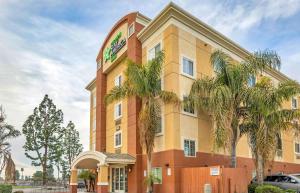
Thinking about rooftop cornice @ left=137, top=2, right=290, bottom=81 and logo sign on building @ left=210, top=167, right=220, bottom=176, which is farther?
rooftop cornice @ left=137, top=2, right=290, bottom=81

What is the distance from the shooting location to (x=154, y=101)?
77.5ft

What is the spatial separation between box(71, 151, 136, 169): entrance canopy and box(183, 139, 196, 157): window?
15.1ft

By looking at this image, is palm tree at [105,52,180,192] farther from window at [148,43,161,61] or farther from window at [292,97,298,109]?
window at [292,97,298,109]

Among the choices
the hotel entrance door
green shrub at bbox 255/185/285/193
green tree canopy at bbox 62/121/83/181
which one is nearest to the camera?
green shrub at bbox 255/185/285/193

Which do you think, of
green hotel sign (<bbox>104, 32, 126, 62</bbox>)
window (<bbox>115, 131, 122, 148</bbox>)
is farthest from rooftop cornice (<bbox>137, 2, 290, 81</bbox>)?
window (<bbox>115, 131, 122, 148</bbox>)

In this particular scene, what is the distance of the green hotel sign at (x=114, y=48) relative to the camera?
3258 centimetres

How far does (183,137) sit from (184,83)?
13.9 feet

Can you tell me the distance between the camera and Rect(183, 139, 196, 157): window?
24.7m

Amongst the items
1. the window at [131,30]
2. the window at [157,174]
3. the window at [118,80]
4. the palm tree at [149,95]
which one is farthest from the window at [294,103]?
the window at [157,174]

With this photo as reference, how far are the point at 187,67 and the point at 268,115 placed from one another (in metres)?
7.56

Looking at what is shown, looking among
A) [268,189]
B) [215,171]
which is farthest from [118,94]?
[268,189]

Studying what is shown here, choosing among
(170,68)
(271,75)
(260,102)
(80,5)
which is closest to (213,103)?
(260,102)

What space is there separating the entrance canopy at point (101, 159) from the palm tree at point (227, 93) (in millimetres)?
6885

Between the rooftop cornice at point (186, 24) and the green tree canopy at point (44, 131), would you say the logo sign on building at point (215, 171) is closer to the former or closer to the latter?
the rooftop cornice at point (186, 24)
